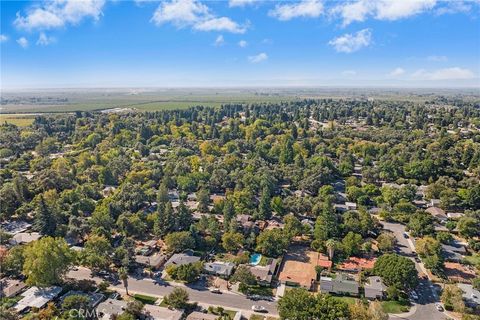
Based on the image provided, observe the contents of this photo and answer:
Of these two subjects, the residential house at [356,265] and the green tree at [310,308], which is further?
the residential house at [356,265]

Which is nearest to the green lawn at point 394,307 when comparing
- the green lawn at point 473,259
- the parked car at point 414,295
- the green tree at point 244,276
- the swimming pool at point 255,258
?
the parked car at point 414,295

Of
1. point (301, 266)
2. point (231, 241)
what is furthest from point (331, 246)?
point (231, 241)

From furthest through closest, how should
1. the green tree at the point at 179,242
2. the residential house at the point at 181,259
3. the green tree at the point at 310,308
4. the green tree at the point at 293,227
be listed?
the green tree at the point at 293,227 → the green tree at the point at 179,242 → the residential house at the point at 181,259 → the green tree at the point at 310,308

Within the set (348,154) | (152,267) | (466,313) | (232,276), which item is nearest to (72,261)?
(152,267)

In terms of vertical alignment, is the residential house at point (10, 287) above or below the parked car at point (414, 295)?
above

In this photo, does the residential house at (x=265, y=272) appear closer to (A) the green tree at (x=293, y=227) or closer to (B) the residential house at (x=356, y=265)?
(A) the green tree at (x=293, y=227)

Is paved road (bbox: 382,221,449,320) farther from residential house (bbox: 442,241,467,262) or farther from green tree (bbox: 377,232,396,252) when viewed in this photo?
residential house (bbox: 442,241,467,262)

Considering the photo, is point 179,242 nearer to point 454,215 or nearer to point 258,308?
point 258,308

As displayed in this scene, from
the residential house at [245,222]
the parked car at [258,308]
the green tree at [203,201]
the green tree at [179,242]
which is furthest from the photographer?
the green tree at [203,201]
